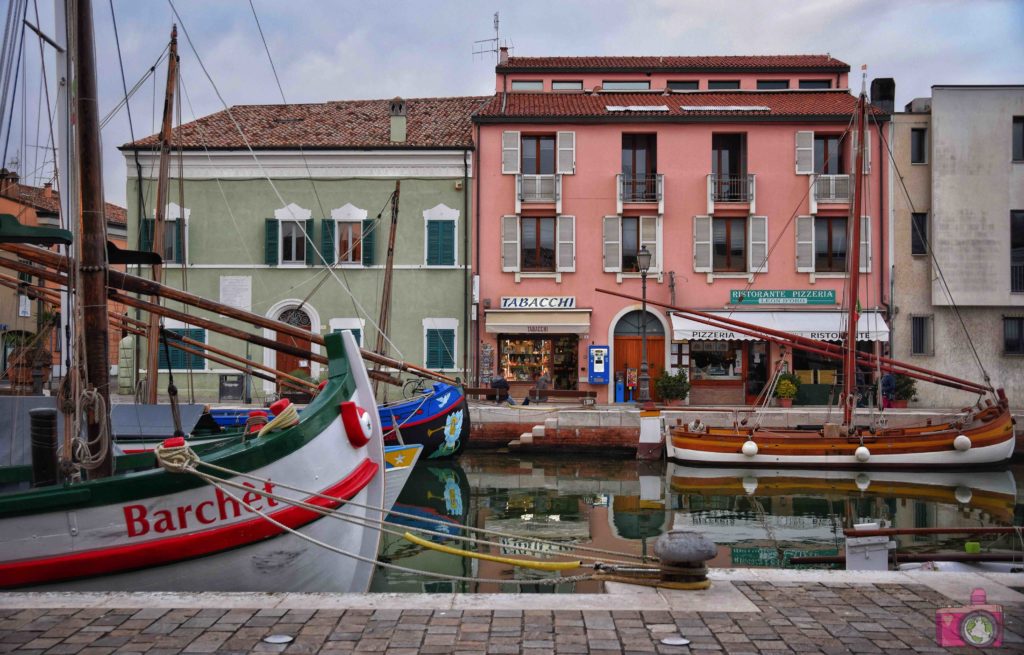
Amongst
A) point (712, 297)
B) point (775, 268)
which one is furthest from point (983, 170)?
point (712, 297)

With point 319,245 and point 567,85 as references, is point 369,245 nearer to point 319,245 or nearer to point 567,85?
point 319,245

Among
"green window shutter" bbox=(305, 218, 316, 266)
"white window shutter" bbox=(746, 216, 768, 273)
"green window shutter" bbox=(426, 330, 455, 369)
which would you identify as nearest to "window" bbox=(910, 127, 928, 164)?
"white window shutter" bbox=(746, 216, 768, 273)

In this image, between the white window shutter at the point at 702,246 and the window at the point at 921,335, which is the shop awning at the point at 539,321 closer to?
the white window shutter at the point at 702,246

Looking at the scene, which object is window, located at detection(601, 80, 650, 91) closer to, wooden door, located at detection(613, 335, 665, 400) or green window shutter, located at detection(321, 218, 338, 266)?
wooden door, located at detection(613, 335, 665, 400)

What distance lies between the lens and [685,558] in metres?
6.23

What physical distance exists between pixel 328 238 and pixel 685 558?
75.1 feet

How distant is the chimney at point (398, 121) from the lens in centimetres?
2777

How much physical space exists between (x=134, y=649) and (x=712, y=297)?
78.4 feet

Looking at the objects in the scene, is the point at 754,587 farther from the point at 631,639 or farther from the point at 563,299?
the point at 563,299

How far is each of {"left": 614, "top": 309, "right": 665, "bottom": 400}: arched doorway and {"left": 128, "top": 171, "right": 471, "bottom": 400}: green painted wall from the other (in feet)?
16.0

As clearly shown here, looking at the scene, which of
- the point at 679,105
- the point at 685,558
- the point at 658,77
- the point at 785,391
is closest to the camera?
the point at 685,558

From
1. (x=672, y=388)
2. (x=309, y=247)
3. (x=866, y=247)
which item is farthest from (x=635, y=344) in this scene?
(x=309, y=247)

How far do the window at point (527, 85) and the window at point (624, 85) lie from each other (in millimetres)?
2252

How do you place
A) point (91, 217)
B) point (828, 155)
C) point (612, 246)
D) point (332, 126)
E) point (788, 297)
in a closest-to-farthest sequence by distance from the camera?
point (91, 217) < point (788, 297) < point (612, 246) < point (828, 155) < point (332, 126)
